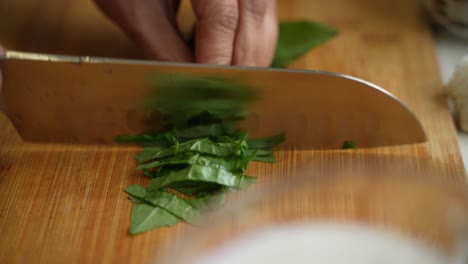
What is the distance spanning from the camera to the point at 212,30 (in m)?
1.34

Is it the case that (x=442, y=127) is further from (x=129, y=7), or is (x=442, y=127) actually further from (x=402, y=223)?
(x=129, y=7)

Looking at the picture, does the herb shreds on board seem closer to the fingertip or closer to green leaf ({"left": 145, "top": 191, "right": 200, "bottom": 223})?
green leaf ({"left": 145, "top": 191, "right": 200, "bottom": 223})

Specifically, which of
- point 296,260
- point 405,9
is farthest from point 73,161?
point 405,9

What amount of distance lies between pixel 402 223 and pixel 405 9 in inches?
37.9

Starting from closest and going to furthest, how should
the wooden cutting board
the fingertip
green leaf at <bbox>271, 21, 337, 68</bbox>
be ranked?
the wooden cutting board → the fingertip → green leaf at <bbox>271, 21, 337, 68</bbox>

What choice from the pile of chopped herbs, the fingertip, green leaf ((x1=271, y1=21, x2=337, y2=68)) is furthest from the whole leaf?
green leaf ((x1=271, y1=21, x2=337, y2=68))

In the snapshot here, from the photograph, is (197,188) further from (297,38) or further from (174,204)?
(297,38)

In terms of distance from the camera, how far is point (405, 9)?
5.69 feet

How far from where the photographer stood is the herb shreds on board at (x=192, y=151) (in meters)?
1.15

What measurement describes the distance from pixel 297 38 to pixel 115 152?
636 mm

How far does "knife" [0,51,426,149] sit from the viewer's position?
121 cm

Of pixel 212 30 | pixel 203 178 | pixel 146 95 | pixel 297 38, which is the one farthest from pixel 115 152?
pixel 297 38

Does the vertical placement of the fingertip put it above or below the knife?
above

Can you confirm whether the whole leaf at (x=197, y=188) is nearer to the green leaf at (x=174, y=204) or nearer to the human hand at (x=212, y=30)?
the green leaf at (x=174, y=204)
